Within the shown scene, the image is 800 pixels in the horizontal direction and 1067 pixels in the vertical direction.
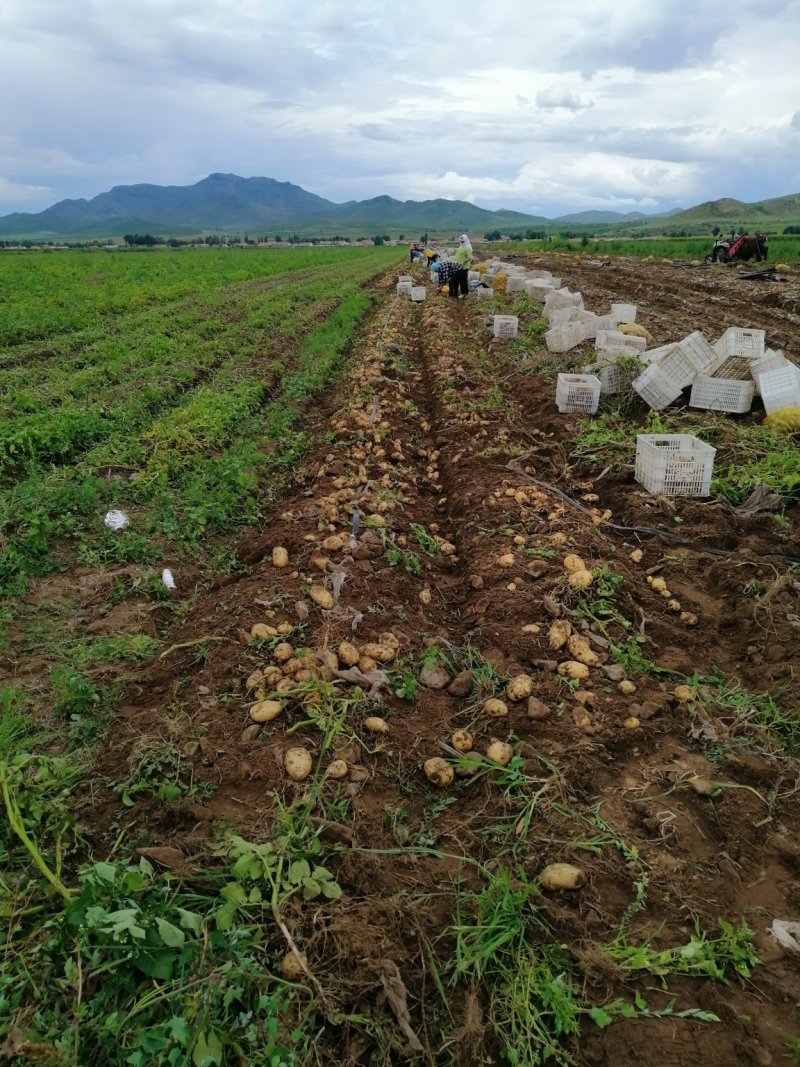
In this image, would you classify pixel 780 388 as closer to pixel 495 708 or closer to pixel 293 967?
pixel 495 708

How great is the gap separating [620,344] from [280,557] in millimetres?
6092

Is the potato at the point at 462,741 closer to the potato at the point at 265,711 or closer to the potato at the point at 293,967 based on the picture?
the potato at the point at 265,711

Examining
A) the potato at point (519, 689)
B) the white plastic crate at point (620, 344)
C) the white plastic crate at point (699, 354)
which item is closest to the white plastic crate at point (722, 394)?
the white plastic crate at point (699, 354)

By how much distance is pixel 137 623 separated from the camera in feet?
12.9

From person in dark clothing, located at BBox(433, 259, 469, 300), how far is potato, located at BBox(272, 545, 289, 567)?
45.7 ft

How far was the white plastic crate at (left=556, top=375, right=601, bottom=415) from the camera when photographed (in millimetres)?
7211

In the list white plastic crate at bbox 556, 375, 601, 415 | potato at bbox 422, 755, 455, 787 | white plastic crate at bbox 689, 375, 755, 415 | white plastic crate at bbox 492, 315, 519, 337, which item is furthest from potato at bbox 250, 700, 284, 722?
white plastic crate at bbox 492, 315, 519, 337

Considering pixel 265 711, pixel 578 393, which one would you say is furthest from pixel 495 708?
pixel 578 393

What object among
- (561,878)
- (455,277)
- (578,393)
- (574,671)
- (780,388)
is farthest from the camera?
(455,277)

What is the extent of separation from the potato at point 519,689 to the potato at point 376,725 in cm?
67

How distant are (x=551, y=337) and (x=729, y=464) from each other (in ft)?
16.1

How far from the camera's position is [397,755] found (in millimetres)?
2793

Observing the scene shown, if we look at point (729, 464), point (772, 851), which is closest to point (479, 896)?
point (772, 851)

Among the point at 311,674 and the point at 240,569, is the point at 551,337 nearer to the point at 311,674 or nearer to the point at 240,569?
the point at 240,569
